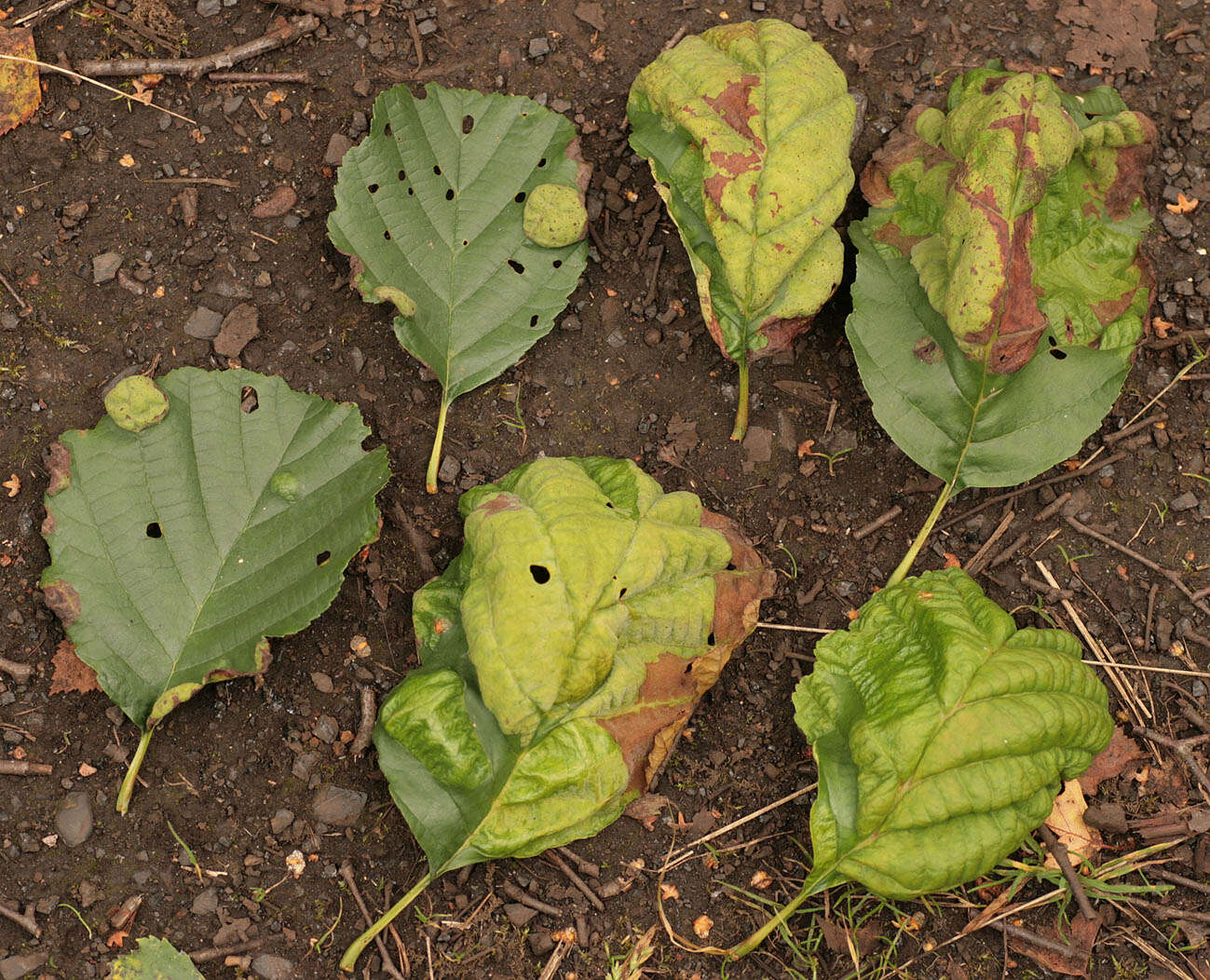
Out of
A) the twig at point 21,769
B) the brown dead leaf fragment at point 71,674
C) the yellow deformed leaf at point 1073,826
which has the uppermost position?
the brown dead leaf fragment at point 71,674

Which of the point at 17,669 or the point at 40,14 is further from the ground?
the point at 40,14

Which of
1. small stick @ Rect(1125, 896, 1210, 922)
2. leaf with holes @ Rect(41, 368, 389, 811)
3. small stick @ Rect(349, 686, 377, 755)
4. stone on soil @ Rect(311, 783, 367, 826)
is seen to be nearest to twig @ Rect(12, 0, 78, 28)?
leaf with holes @ Rect(41, 368, 389, 811)

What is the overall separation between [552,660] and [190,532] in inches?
43.8

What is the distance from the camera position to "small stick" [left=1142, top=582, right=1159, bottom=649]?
10.9 ft

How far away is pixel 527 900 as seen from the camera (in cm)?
308

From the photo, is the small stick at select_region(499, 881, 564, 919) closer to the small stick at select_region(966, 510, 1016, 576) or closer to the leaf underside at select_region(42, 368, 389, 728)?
the leaf underside at select_region(42, 368, 389, 728)

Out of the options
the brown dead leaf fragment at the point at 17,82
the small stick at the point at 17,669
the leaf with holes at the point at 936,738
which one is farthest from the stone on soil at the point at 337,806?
the brown dead leaf fragment at the point at 17,82

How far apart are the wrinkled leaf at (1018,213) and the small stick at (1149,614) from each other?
2.58ft

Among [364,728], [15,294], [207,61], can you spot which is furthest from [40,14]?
[364,728]

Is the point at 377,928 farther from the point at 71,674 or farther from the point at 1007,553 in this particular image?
the point at 1007,553

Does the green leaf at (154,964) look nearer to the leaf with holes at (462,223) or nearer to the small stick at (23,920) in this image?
the small stick at (23,920)

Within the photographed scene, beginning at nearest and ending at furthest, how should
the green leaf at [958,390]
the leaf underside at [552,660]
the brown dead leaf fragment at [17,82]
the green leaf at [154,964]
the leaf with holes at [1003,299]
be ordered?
the leaf underside at [552,660] → the green leaf at [154,964] → the leaf with holes at [1003,299] → the green leaf at [958,390] → the brown dead leaf fragment at [17,82]

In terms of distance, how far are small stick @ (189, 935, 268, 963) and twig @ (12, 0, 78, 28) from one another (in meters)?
2.84

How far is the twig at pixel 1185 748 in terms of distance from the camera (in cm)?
322
